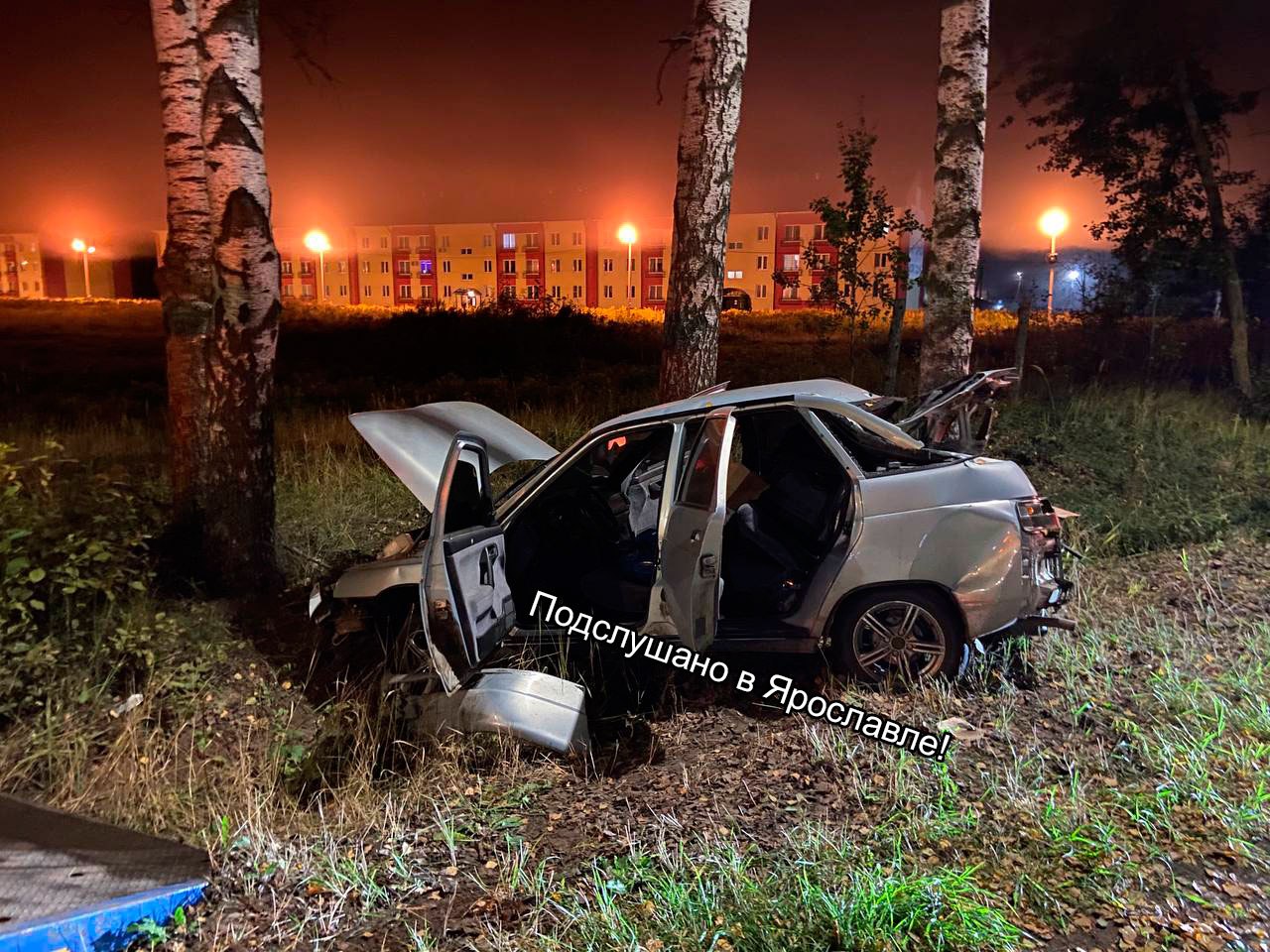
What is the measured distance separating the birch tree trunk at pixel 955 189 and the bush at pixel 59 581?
21.5 ft

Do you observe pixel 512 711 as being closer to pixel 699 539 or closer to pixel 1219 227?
pixel 699 539

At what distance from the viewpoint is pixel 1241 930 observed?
2.53 meters

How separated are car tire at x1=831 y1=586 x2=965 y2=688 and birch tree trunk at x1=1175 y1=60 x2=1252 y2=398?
42.6 feet

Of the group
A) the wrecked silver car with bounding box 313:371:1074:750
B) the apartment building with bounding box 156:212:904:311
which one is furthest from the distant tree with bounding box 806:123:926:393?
the apartment building with bounding box 156:212:904:311

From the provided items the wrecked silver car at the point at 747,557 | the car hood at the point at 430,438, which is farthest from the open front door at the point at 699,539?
the car hood at the point at 430,438

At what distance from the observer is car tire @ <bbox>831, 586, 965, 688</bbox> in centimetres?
418

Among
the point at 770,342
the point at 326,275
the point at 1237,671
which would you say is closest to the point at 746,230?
the point at 770,342

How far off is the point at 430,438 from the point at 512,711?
1.53 m

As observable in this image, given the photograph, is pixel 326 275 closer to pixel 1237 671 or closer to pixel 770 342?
pixel 770 342

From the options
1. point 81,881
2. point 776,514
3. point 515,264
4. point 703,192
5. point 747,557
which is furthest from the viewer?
point 515,264

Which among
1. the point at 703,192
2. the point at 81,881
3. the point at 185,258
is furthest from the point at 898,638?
the point at 185,258

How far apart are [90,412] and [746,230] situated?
32481mm

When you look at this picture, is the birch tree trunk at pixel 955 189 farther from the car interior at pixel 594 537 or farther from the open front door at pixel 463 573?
the open front door at pixel 463 573

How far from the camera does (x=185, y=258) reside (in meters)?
5.21
